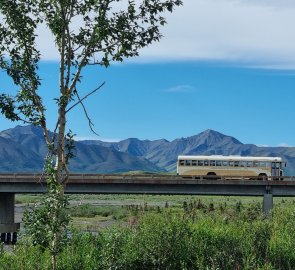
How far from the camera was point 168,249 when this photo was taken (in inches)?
1078

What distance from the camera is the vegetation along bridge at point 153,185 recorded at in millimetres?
88750

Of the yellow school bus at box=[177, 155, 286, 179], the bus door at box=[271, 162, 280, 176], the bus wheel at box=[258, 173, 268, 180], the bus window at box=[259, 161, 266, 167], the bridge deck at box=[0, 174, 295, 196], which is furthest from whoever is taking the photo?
the bus door at box=[271, 162, 280, 176]

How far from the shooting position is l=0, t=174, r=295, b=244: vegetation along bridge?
88750 millimetres

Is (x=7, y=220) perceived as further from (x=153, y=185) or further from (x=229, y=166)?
(x=229, y=166)

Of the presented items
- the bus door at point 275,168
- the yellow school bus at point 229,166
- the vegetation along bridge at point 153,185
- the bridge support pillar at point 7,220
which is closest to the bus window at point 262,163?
the yellow school bus at point 229,166

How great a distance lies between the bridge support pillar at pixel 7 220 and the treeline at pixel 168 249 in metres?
53.3

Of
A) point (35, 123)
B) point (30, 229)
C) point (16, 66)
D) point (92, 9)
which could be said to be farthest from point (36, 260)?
point (92, 9)

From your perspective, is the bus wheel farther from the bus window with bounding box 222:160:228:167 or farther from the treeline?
the treeline

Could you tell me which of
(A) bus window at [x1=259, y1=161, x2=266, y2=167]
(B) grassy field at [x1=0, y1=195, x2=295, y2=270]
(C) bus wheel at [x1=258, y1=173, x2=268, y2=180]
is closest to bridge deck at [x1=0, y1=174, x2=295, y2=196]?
(C) bus wheel at [x1=258, y1=173, x2=268, y2=180]

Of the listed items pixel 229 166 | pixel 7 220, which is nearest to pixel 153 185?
pixel 229 166

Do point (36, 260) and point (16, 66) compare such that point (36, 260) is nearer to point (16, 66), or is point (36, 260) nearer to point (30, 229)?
point (30, 229)

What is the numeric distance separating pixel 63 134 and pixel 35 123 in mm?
1302

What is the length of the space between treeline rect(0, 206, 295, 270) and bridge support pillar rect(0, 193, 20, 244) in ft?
175

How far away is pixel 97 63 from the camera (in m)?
23.7
